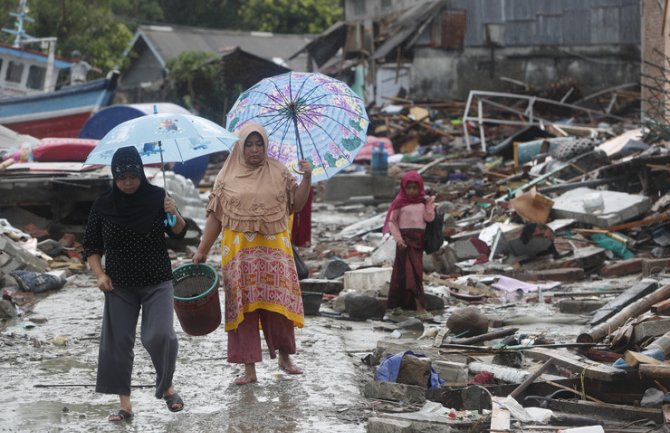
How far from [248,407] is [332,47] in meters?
31.4

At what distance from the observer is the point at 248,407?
606 centimetres

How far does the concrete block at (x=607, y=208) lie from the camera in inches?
496

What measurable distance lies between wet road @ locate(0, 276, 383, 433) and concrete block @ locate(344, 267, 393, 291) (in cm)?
158

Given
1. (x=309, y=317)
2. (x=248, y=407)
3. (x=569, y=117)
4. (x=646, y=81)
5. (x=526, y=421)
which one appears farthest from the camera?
(x=569, y=117)

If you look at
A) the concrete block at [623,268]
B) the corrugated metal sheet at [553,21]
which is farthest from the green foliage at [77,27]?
the concrete block at [623,268]

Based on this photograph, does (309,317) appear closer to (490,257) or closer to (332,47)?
(490,257)

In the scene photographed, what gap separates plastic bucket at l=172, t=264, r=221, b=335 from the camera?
630cm

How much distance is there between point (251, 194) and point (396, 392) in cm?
159

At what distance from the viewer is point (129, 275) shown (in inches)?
223

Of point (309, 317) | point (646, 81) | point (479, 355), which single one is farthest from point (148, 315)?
point (646, 81)

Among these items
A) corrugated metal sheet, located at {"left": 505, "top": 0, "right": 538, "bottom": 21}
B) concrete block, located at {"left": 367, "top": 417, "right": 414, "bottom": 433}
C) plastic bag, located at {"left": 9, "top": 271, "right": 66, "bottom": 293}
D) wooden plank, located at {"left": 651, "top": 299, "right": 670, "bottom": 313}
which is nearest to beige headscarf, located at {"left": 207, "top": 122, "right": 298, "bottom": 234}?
concrete block, located at {"left": 367, "top": 417, "right": 414, "bottom": 433}

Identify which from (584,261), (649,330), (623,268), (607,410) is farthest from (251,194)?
(584,261)

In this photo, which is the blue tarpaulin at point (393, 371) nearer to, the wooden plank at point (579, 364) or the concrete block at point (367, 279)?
the wooden plank at point (579, 364)

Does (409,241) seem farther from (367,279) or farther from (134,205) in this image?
(134,205)
